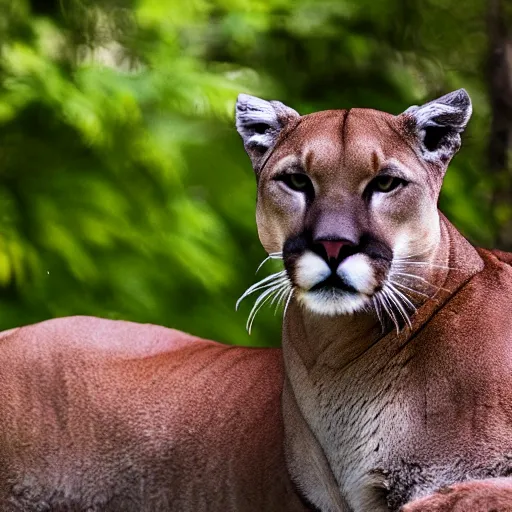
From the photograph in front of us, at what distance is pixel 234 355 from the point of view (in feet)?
15.5

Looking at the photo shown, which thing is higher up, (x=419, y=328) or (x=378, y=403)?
(x=419, y=328)

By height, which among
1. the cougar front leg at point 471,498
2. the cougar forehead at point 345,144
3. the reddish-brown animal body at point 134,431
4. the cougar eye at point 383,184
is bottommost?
the reddish-brown animal body at point 134,431

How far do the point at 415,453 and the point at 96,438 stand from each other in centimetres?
150

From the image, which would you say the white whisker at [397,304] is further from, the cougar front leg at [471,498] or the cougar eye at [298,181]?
the cougar front leg at [471,498]

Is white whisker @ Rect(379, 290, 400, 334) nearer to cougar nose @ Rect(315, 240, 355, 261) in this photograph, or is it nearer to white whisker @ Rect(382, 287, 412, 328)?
white whisker @ Rect(382, 287, 412, 328)

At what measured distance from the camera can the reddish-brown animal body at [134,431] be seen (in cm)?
444

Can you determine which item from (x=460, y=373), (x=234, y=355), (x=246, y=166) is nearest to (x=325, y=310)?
(x=460, y=373)

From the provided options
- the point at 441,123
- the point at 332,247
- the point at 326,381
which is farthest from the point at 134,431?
the point at 441,123

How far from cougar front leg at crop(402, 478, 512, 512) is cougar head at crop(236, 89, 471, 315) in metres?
0.62

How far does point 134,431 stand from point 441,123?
1772 millimetres

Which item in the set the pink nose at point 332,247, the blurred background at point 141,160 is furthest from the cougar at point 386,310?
the blurred background at point 141,160

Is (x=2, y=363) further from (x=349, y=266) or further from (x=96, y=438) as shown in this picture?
(x=349, y=266)

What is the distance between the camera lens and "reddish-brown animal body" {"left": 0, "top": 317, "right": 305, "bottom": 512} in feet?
14.6

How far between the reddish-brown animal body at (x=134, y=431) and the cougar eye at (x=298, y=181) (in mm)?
1149
